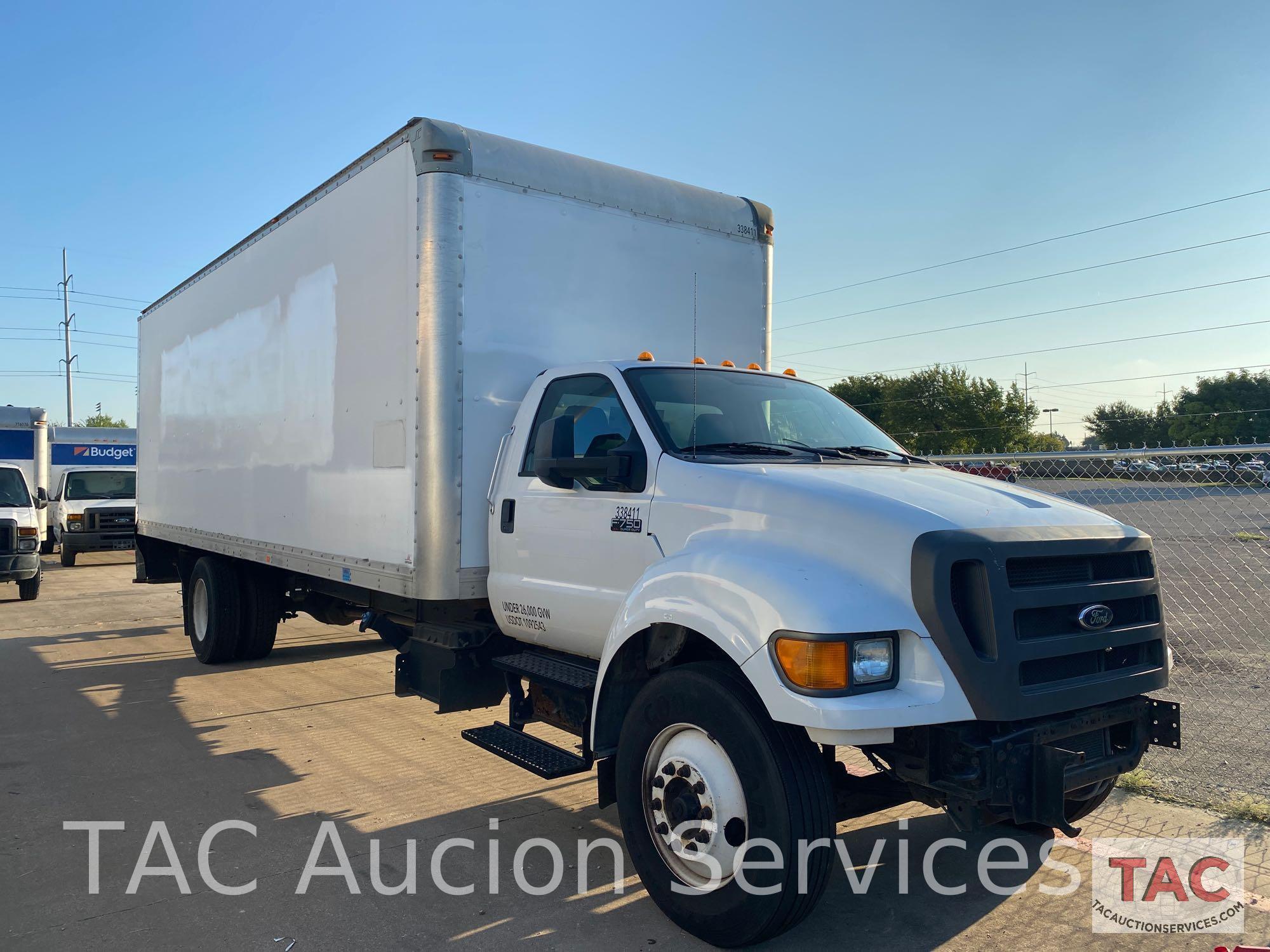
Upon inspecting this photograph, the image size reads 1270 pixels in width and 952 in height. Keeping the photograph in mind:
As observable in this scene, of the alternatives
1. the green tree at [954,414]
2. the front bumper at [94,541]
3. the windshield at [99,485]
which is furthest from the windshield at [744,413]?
the green tree at [954,414]

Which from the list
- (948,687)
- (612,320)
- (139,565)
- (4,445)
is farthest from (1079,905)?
(4,445)

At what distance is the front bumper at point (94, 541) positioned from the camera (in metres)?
20.6

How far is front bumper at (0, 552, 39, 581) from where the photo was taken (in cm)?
1400

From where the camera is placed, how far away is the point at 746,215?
6605 mm

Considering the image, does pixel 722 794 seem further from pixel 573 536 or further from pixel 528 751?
pixel 573 536

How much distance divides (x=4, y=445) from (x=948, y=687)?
2335 cm

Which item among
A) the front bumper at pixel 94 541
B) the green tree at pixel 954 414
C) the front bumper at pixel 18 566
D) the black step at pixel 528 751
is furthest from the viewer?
the green tree at pixel 954 414

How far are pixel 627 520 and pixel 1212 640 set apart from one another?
21.8 feet

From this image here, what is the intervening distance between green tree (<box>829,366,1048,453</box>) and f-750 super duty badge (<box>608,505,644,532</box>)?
70.3m

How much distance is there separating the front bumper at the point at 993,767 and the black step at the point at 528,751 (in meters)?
1.56

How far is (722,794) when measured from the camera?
11.5ft

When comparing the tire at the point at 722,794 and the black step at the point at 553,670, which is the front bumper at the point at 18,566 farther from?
the tire at the point at 722,794

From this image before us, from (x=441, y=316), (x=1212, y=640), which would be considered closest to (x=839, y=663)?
(x=441, y=316)

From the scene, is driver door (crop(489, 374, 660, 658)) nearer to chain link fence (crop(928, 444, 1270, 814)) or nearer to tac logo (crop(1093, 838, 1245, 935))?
chain link fence (crop(928, 444, 1270, 814))
